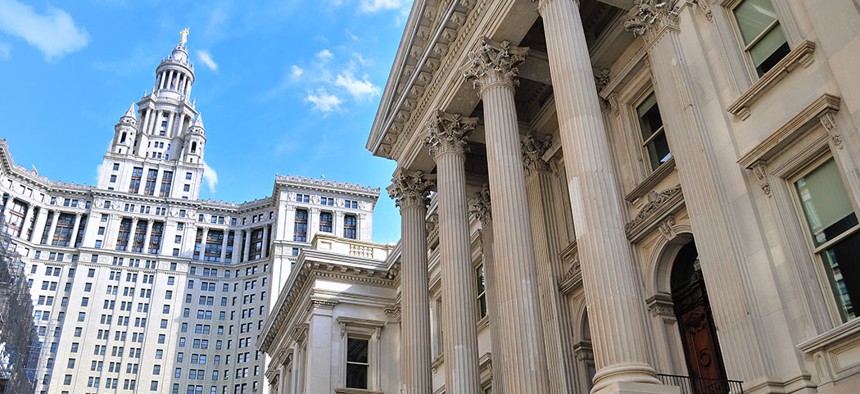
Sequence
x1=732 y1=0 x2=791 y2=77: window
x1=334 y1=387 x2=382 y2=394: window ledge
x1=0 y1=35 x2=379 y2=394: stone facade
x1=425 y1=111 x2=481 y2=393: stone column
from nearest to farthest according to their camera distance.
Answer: x1=732 y1=0 x2=791 y2=77: window → x1=425 y1=111 x2=481 y2=393: stone column → x1=334 y1=387 x2=382 y2=394: window ledge → x1=0 y1=35 x2=379 y2=394: stone facade

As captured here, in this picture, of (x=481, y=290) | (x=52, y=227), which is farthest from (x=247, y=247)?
(x=481, y=290)

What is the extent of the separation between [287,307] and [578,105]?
26645 millimetres

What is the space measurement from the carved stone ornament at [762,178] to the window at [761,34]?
195 centimetres

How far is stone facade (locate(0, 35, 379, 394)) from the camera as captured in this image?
341 feet

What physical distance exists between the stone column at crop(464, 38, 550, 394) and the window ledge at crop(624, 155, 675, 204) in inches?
105

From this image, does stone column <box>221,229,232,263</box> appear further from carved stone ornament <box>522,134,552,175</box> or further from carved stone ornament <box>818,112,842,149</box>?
carved stone ornament <box>818,112,842,149</box>

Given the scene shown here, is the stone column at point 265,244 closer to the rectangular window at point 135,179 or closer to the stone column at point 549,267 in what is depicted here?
the rectangular window at point 135,179

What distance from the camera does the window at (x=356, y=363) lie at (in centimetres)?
3291

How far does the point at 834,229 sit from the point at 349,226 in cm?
10626

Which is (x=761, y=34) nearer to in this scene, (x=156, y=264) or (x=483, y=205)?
(x=483, y=205)

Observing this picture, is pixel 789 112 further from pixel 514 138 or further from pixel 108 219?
pixel 108 219

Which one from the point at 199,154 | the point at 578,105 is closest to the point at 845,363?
the point at 578,105

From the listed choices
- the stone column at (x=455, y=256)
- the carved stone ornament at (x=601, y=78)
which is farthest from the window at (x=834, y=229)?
the stone column at (x=455, y=256)

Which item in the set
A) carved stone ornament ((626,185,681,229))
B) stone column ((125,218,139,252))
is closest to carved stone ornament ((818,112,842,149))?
carved stone ornament ((626,185,681,229))
